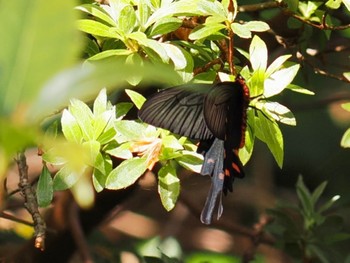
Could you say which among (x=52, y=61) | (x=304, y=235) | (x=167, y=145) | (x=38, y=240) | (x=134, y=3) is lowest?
(x=304, y=235)

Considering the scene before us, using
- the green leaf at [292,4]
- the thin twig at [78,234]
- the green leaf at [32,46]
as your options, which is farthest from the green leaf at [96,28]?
the thin twig at [78,234]

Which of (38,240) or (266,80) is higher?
(266,80)

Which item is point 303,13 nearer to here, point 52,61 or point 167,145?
point 167,145

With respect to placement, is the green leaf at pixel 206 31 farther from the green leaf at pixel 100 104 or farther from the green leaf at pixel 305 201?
the green leaf at pixel 305 201

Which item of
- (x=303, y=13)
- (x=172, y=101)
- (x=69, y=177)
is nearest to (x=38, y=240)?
(x=69, y=177)

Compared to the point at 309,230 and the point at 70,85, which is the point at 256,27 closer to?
the point at 70,85

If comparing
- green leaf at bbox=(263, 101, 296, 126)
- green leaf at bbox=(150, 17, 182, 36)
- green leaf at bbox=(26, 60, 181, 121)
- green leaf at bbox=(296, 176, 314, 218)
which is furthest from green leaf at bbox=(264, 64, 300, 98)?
green leaf at bbox=(296, 176, 314, 218)
